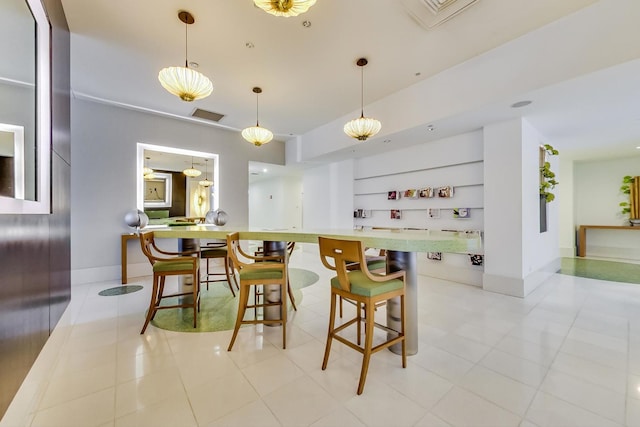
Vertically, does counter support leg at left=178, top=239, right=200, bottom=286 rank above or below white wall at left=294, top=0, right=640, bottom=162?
below

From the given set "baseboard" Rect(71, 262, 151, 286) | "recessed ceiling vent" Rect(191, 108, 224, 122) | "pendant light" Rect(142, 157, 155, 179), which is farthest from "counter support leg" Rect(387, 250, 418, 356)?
"pendant light" Rect(142, 157, 155, 179)

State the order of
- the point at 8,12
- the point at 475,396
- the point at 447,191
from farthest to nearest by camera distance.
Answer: the point at 447,191
the point at 475,396
the point at 8,12

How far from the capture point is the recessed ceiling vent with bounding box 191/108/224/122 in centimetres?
486

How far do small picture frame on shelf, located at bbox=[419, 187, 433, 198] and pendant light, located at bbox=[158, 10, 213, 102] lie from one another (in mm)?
4003

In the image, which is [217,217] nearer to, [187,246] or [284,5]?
[187,246]

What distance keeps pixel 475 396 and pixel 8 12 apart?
11.5 ft

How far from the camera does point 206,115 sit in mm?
5027

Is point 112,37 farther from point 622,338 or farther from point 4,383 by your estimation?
point 622,338

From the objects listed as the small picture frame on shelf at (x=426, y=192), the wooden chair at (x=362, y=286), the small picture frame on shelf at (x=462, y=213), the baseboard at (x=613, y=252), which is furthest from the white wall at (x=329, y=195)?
the baseboard at (x=613, y=252)

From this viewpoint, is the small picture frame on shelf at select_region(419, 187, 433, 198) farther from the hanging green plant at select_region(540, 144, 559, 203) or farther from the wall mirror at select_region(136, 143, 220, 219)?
the wall mirror at select_region(136, 143, 220, 219)

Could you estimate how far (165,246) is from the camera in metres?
5.11

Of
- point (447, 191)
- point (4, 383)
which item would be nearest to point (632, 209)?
point (447, 191)

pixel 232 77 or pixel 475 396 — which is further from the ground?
pixel 232 77

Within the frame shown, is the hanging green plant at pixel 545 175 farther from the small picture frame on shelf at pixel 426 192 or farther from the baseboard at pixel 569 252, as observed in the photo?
the baseboard at pixel 569 252
